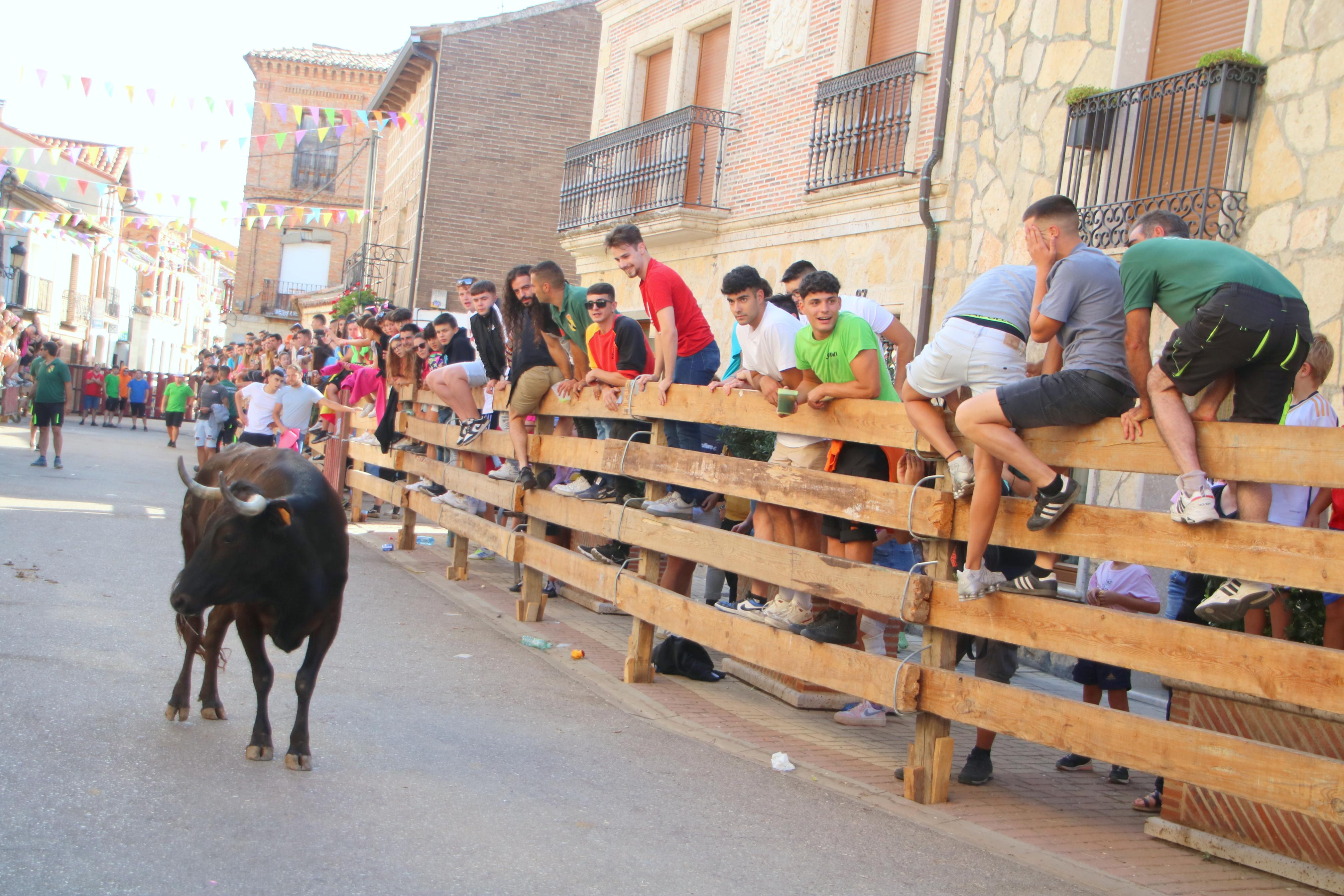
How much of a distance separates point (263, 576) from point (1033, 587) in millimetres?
3342

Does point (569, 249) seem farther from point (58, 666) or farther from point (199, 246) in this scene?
point (199, 246)

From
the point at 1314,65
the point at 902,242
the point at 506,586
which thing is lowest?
the point at 506,586

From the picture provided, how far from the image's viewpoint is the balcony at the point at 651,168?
1702 centimetres

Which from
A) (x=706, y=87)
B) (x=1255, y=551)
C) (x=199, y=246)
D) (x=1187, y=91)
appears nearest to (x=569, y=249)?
(x=706, y=87)

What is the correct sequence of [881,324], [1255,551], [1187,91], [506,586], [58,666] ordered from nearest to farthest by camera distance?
[1255,551]
[58,666]
[881,324]
[1187,91]
[506,586]

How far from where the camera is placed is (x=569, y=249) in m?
20.9

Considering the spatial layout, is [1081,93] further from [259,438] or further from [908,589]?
[259,438]

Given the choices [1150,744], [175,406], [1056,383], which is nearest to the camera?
[1150,744]

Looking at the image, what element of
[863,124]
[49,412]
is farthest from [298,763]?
[49,412]

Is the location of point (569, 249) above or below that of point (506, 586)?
above

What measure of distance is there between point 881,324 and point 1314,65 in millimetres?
4442

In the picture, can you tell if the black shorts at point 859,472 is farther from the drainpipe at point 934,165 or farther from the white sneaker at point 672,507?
the drainpipe at point 934,165

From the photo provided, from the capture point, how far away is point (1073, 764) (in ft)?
21.8

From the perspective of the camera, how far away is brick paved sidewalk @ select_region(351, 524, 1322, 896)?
4.79m
